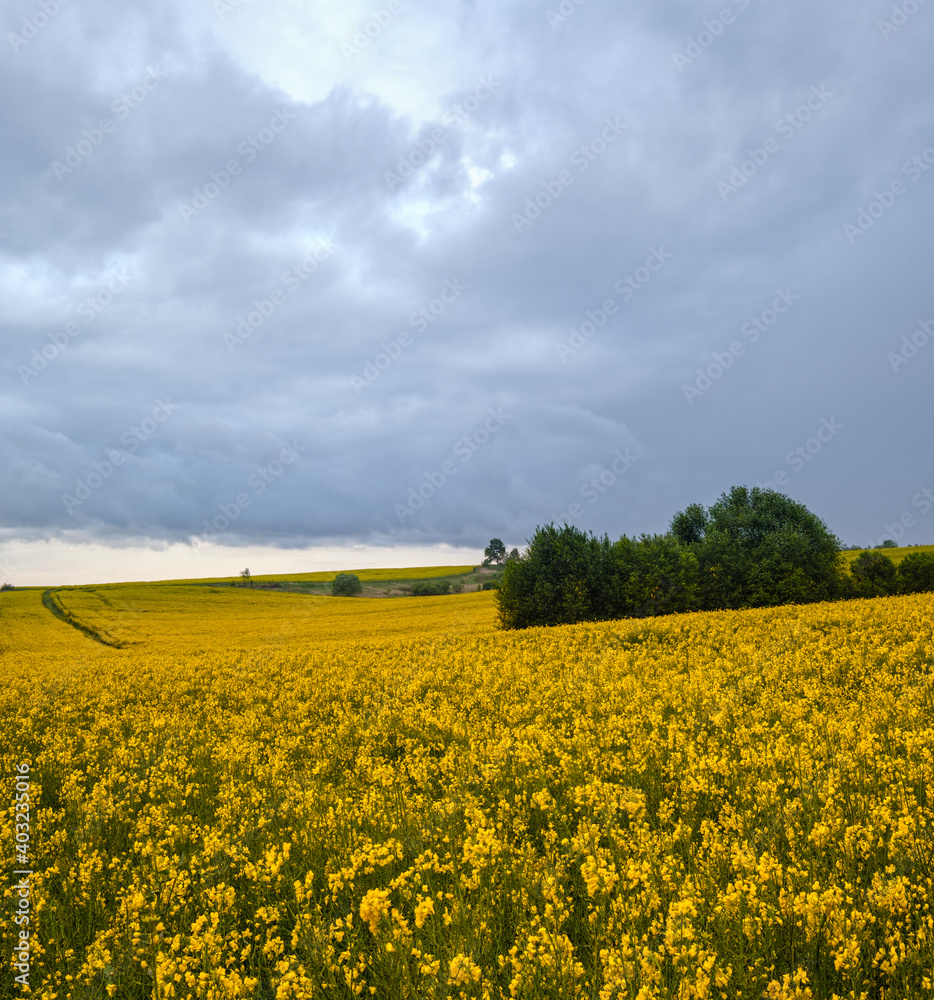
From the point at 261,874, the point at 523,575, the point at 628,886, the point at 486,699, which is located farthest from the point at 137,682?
the point at 523,575

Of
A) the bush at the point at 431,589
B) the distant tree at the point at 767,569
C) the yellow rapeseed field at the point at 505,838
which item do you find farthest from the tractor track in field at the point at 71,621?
the bush at the point at 431,589

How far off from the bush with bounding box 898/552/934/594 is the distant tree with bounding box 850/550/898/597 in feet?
1.73

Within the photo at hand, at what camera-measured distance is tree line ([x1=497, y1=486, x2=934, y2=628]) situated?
44.0 m

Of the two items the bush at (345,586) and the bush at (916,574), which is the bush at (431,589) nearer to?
the bush at (345,586)

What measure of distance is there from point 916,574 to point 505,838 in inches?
2245

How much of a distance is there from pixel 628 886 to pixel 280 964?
8.05 ft

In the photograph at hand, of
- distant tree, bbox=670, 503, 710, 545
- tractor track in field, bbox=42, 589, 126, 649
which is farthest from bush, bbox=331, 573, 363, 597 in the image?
distant tree, bbox=670, 503, 710, 545

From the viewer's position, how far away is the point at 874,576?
49031 mm

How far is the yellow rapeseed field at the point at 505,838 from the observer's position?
3.54 meters

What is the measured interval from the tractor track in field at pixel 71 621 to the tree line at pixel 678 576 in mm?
29426

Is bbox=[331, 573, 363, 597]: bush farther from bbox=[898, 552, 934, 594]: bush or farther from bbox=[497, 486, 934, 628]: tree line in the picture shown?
bbox=[898, 552, 934, 594]: bush

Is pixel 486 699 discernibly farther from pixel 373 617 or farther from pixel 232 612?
pixel 232 612

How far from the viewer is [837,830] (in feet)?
14.9

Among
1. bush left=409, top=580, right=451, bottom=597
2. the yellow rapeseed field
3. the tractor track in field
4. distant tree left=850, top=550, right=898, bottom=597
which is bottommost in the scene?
bush left=409, top=580, right=451, bottom=597
